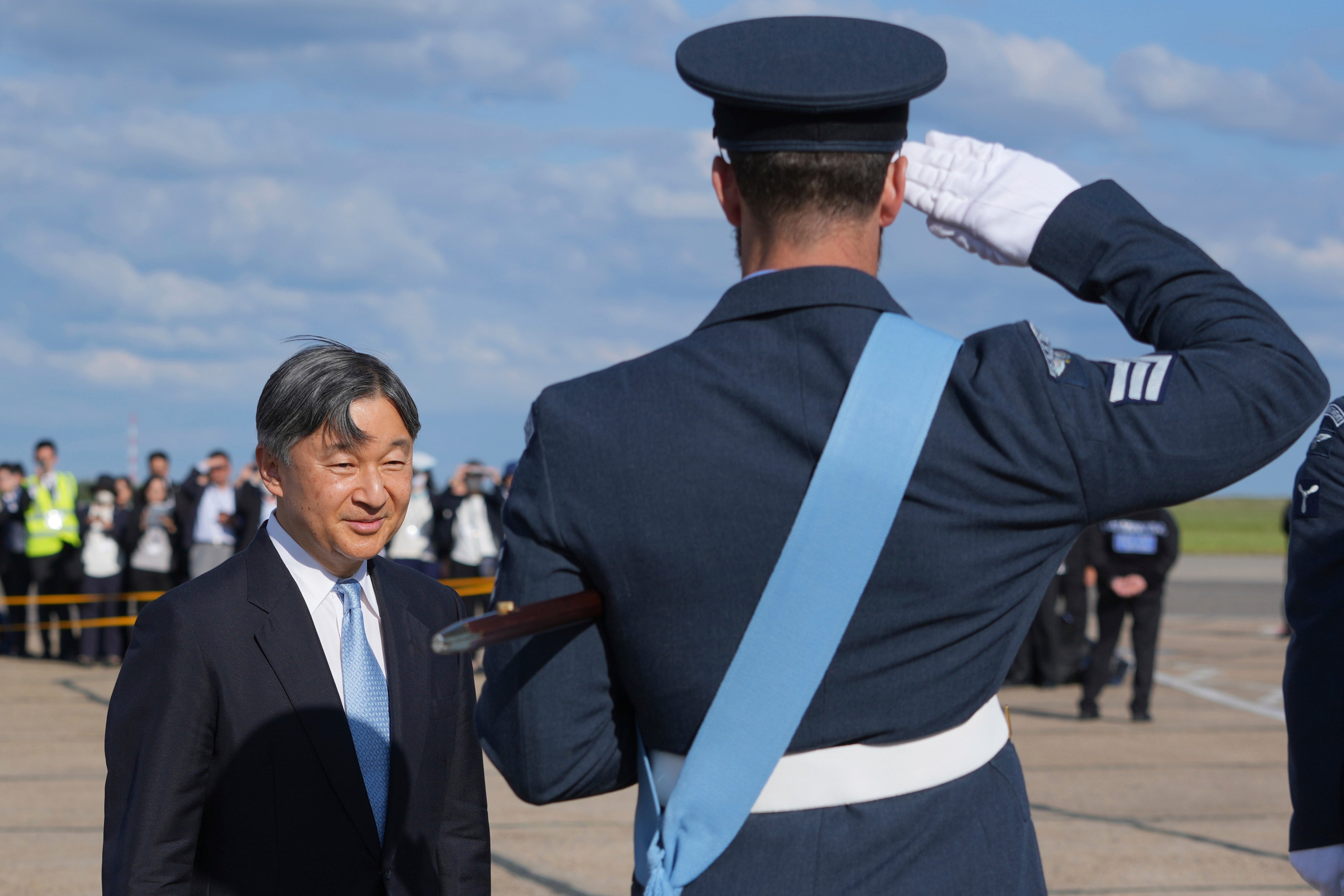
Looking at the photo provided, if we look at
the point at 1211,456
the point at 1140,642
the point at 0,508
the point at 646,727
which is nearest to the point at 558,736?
the point at 646,727

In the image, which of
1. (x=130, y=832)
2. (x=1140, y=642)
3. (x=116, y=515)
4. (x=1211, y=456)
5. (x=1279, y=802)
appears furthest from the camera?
(x=116, y=515)

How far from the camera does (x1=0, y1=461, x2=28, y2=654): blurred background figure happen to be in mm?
15164

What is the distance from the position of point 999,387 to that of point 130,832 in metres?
1.70

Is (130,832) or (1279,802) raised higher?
(130,832)

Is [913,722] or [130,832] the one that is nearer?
[913,722]

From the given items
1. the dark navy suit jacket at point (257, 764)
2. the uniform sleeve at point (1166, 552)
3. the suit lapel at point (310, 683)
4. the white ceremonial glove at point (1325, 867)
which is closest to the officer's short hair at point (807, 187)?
the dark navy suit jacket at point (257, 764)

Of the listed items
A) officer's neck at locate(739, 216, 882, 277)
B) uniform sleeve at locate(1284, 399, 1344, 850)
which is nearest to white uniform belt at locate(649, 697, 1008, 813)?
officer's neck at locate(739, 216, 882, 277)

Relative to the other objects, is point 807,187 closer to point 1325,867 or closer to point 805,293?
point 805,293

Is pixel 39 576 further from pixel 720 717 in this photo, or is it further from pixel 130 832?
pixel 720 717

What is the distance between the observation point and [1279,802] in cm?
806

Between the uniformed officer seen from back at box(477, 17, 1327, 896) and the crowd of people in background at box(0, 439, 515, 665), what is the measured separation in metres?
11.7

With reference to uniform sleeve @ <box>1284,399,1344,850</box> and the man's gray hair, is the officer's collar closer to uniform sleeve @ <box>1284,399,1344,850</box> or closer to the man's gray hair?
the man's gray hair

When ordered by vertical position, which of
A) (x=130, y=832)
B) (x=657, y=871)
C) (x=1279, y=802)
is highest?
(x=657, y=871)

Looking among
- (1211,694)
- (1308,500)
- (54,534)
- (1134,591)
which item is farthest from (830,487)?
(54,534)
